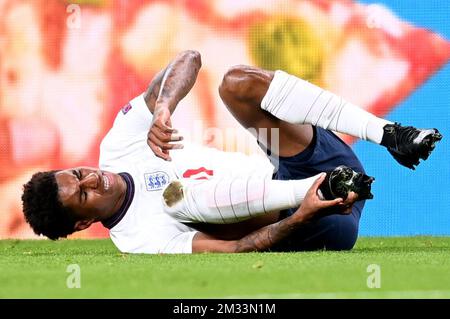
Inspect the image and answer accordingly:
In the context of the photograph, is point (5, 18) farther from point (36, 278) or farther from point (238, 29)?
point (36, 278)

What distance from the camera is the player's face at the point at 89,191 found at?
4.29 meters

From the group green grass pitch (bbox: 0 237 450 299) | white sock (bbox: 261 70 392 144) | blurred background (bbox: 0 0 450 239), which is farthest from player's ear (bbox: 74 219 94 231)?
blurred background (bbox: 0 0 450 239)

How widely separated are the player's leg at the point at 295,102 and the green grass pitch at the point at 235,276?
1.60 feet

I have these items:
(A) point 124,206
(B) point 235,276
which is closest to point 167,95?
(A) point 124,206

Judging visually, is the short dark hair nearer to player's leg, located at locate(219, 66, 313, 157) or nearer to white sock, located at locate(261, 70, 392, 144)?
player's leg, located at locate(219, 66, 313, 157)

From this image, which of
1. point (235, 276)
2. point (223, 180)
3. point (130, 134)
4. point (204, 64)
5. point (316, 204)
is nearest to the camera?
point (235, 276)

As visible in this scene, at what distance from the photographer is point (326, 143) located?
14.5 ft

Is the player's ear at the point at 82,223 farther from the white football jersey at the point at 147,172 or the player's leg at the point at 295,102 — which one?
the player's leg at the point at 295,102

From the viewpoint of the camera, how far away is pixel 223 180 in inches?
161

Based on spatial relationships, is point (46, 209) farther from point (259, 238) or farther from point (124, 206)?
point (259, 238)

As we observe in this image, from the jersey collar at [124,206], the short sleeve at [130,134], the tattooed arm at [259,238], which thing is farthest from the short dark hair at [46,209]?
the tattooed arm at [259,238]

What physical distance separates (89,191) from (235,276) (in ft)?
4.21
